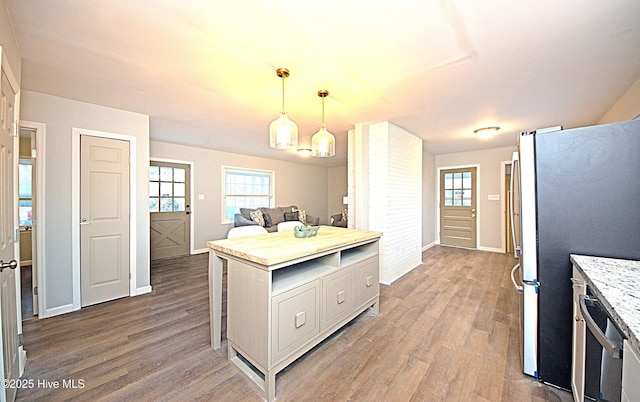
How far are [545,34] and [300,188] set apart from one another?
6360 mm

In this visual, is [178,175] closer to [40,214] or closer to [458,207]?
[40,214]

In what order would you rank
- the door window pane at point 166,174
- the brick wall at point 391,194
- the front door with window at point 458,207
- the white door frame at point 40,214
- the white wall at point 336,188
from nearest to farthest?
1. the white door frame at point 40,214
2. the brick wall at point 391,194
3. the door window pane at point 166,174
4. the front door with window at point 458,207
5. the white wall at point 336,188

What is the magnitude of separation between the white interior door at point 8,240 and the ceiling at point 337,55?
555 mm

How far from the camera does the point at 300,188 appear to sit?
7.61 metres

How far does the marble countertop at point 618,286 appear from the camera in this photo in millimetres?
785

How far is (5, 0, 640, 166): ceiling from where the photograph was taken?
1.44 m

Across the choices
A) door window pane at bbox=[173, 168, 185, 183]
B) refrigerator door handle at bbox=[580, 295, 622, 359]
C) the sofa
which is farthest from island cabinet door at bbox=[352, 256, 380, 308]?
door window pane at bbox=[173, 168, 185, 183]

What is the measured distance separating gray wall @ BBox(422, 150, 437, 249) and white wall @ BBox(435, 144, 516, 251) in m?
0.79

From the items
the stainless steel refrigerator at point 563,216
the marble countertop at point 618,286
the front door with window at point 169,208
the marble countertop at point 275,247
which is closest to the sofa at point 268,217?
the front door with window at point 169,208

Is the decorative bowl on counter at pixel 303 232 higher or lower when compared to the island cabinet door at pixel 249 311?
higher

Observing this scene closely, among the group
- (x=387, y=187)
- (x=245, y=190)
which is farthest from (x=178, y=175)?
(x=387, y=187)

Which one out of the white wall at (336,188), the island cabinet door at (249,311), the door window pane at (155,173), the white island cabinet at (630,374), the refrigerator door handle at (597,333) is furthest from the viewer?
the white wall at (336,188)

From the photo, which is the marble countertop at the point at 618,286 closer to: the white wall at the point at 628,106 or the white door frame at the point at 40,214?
the white wall at the point at 628,106

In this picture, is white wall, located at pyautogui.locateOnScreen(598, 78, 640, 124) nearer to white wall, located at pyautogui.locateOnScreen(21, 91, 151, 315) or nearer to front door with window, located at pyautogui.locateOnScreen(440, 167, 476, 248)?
front door with window, located at pyautogui.locateOnScreen(440, 167, 476, 248)
